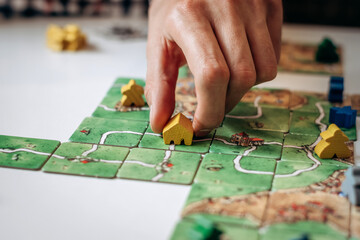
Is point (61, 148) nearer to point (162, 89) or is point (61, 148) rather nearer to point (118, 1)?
point (162, 89)

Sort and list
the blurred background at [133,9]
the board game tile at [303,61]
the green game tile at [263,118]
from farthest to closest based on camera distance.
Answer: the blurred background at [133,9], the board game tile at [303,61], the green game tile at [263,118]

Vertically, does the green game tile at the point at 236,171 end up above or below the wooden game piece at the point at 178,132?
below

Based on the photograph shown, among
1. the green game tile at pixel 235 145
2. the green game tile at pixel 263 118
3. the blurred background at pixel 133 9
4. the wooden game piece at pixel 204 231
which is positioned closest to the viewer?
the wooden game piece at pixel 204 231

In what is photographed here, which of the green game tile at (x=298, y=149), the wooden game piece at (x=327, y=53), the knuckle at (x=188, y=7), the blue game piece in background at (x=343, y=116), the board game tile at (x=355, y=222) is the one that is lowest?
the board game tile at (x=355, y=222)

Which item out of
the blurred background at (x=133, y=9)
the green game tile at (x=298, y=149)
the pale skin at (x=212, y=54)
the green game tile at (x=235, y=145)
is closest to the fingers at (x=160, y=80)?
the pale skin at (x=212, y=54)

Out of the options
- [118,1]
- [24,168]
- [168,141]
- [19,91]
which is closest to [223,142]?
[168,141]

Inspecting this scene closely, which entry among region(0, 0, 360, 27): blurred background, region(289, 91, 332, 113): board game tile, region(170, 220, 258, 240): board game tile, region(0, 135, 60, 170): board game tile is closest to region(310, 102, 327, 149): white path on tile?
region(289, 91, 332, 113): board game tile

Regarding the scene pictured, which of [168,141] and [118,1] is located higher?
[118,1]

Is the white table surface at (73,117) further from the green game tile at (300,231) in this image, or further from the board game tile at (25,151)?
the green game tile at (300,231)
